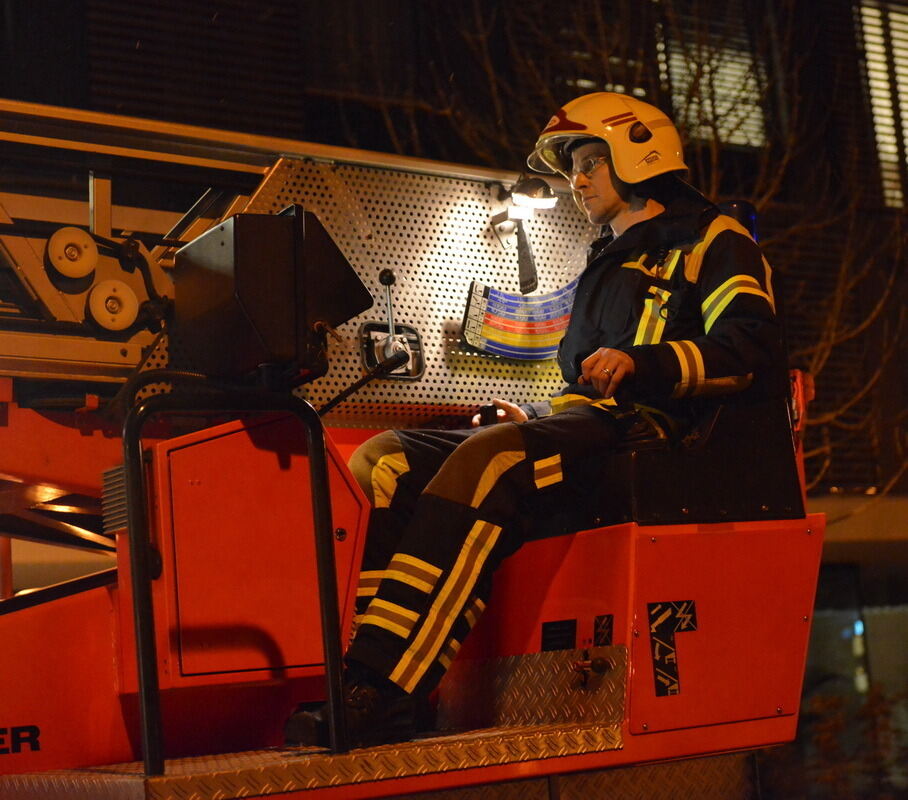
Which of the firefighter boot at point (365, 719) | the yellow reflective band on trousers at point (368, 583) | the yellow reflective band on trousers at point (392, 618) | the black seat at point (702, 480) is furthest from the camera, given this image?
the yellow reflective band on trousers at point (368, 583)

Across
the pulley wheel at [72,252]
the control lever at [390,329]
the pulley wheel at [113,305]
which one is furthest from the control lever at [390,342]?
the pulley wheel at [72,252]

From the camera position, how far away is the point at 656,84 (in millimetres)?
8562

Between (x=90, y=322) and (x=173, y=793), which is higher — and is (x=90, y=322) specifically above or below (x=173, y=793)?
above

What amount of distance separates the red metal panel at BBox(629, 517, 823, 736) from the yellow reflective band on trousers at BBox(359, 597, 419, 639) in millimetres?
541

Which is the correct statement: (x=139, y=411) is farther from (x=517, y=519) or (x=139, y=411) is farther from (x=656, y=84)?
(x=656, y=84)

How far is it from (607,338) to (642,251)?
0.27 metres

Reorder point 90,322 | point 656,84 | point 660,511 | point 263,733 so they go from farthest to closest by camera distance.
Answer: point 656,84 → point 90,322 → point 263,733 → point 660,511

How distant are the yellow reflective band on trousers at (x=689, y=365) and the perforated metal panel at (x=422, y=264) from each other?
1.20 m

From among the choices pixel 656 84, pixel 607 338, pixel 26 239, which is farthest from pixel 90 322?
pixel 656 84

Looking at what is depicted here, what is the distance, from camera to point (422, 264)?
13.6ft

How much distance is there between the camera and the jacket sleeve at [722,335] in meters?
3.03

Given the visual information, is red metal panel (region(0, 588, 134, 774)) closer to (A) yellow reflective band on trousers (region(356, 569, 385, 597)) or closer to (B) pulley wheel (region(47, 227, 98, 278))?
(A) yellow reflective band on trousers (region(356, 569, 385, 597))

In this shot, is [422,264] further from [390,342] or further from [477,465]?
[477,465]

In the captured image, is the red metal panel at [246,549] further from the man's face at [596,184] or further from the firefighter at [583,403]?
the man's face at [596,184]
